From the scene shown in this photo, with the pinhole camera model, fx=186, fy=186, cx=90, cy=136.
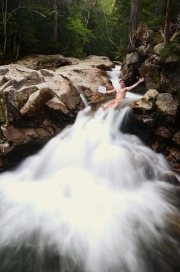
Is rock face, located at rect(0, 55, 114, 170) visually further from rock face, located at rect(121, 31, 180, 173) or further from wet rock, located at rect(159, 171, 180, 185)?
wet rock, located at rect(159, 171, 180, 185)

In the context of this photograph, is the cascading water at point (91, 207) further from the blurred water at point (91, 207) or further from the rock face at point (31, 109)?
the rock face at point (31, 109)

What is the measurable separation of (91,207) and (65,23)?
15.1 m

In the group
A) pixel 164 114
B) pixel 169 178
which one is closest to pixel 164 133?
pixel 164 114

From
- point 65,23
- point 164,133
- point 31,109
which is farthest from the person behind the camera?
point 65,23

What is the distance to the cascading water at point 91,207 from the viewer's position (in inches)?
128

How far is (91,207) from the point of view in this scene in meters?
4.39

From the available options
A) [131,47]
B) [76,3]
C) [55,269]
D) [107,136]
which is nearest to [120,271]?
[55,269]

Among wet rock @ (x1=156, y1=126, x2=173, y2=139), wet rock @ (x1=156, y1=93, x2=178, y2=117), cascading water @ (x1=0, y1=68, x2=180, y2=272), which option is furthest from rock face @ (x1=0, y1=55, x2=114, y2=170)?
wet rock @ (x1=156, y1=126, x2=173, y2=139)

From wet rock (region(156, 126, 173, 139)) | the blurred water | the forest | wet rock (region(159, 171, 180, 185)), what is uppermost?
the forest

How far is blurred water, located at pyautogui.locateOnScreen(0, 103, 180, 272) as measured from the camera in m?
3.24

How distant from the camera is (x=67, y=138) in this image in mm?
6516

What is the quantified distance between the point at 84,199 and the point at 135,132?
3321 millimetres

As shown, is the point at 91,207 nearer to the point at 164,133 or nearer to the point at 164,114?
the point at 164,133

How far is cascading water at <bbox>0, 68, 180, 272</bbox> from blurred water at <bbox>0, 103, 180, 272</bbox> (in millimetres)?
17
